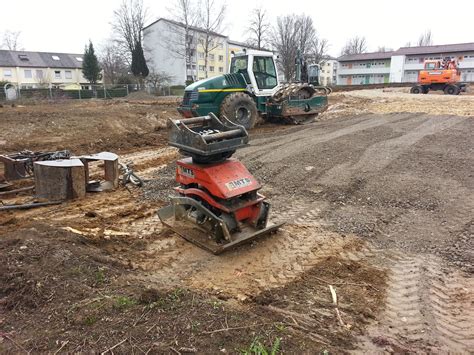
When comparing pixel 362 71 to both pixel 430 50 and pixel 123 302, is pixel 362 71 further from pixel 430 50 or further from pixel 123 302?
pixel 123 302

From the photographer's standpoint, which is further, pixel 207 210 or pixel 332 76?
pixel 332 76

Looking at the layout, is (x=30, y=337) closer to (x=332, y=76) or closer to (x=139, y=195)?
(x=139, y=195)

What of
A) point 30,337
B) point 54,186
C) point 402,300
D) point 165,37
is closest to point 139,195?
point 54,186

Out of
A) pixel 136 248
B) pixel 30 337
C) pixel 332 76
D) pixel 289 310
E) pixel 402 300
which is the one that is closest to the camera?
pixel 30 337

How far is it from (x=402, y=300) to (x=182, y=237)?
2.58m

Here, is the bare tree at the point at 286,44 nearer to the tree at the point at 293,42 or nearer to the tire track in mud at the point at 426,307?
the tree at the point at 293,42

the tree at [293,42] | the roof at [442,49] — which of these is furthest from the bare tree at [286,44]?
the roof at [442,49]

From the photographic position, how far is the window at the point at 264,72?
1284 cm

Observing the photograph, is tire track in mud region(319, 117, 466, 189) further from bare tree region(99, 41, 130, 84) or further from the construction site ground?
bare tree region(99, 41, 130, 84)

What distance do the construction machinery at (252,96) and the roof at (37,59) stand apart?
160 feet

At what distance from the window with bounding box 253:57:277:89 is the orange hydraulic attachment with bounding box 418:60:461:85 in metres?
19.9

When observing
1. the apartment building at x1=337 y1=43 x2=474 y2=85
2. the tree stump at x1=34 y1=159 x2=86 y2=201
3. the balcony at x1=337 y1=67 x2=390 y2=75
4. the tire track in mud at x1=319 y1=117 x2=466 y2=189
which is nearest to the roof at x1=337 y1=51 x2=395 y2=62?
the apartment building at x1=337 y1=43 x2=474 y2=85

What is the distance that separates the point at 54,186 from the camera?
632 centimetres

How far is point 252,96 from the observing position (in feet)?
42.7
